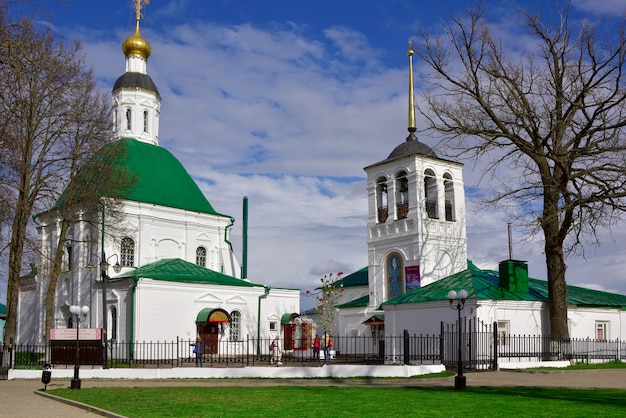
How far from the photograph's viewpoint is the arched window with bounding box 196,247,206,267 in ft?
140

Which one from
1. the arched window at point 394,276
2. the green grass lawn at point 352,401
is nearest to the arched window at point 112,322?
the arched window at point 394,276

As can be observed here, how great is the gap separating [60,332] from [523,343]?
17.7 metres

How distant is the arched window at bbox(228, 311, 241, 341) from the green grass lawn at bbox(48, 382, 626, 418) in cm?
1954

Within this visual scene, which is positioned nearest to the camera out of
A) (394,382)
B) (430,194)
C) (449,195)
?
(394,382)

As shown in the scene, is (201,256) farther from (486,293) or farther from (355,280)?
(486,293)

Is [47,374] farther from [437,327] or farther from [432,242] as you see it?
[432,242]

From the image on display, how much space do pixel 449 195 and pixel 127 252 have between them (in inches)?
712

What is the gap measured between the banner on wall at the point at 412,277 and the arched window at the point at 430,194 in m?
3.15

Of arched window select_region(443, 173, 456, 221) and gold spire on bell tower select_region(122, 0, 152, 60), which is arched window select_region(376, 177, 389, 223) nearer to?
arched window select_region(443, 173, 456, 221)

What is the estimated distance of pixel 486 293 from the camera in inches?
1184

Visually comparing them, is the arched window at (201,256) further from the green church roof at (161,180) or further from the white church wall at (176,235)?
the green church roof at (161,180)

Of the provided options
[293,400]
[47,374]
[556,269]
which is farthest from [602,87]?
[47,374]

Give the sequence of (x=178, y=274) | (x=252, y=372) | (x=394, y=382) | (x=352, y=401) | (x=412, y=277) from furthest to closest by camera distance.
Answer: (x=412, y=277) → (x=178, y=274) → (x=252, y=372) → (x=394, y=382) → (x=352, y=401)

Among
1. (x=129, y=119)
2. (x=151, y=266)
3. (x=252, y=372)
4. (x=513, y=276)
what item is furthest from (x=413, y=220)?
(x=129, y=119)
